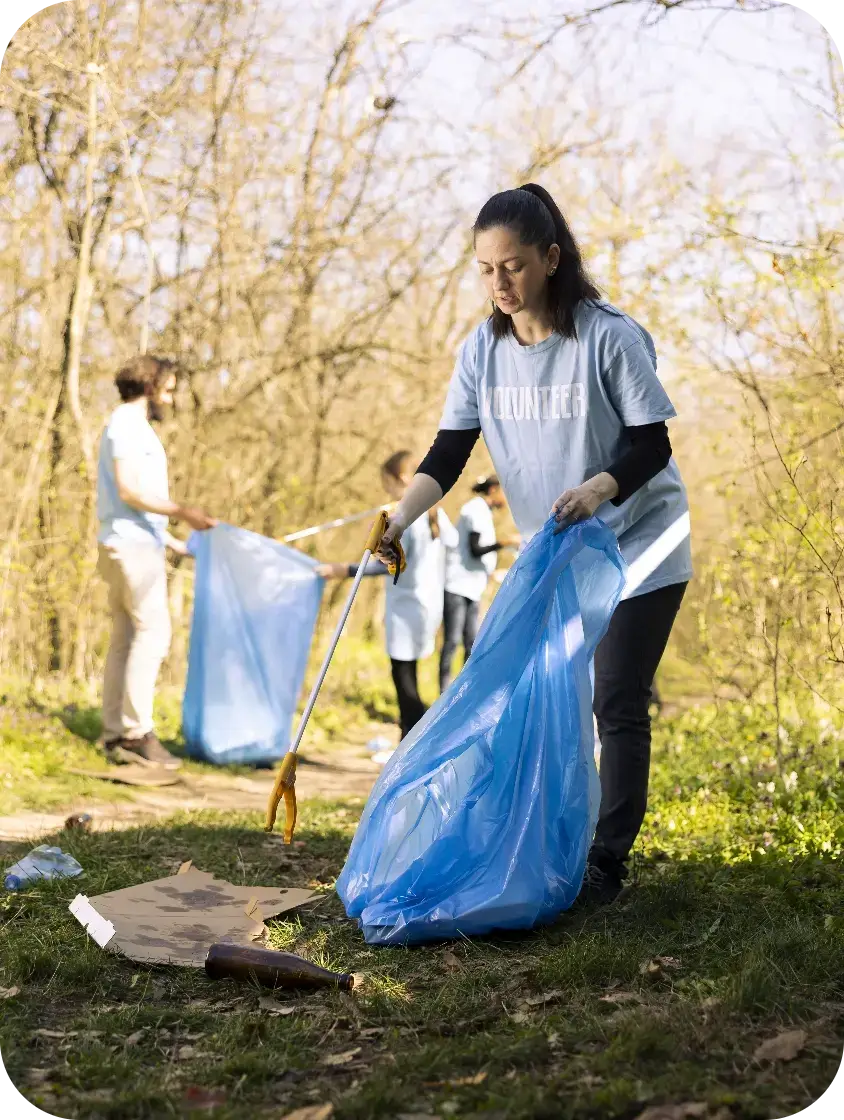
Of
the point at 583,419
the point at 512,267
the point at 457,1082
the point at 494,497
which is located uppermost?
the point at 512,267

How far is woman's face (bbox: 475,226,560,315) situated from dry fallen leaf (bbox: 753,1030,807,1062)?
5.53 feet

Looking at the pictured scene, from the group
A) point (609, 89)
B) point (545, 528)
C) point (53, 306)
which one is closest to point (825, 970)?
point (545, 528)

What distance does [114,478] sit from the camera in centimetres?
505

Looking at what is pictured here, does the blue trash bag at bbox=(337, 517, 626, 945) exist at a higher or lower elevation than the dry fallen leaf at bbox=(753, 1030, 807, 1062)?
higher

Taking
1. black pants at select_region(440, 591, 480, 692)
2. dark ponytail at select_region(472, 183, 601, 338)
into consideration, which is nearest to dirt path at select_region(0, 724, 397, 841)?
black pants at select_region(440, 591, 480, 692)

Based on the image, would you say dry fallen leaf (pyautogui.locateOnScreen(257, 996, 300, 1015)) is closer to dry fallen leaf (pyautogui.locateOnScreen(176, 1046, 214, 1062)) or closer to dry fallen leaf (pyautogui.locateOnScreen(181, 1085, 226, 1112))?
dry fallen leaf (pyautogui.locateOnScreen(176, 1046, 214, 1062))

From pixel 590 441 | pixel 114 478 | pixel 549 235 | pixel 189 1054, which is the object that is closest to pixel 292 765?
pixel 189 1054

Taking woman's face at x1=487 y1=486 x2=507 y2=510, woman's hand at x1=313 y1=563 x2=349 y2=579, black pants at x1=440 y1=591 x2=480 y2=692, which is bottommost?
black pants at x1=440 y1=591 x2=480 y2=692

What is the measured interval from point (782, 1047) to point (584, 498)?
123 cm

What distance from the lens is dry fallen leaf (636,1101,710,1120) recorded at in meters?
1.76

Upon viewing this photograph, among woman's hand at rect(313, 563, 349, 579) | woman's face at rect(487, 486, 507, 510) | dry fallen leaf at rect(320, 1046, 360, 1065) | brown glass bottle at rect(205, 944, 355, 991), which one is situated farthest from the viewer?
woman's face at rect(487, 486, 507, 510)

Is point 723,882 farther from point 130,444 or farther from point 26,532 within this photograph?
point 26,532

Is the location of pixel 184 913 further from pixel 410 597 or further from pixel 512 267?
pixel 410 597

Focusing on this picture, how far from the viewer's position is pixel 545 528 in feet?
9.45
